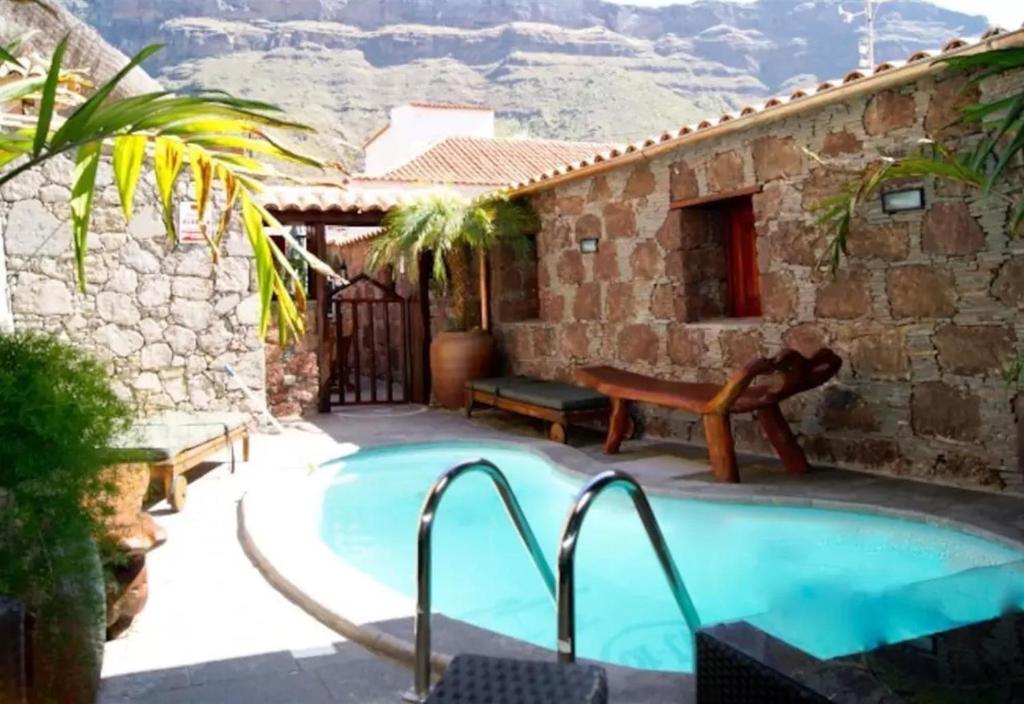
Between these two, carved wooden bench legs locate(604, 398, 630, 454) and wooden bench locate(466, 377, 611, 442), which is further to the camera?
wooden bench locate(466, 377, 611, 442)

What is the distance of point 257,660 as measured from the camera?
292 centimetres

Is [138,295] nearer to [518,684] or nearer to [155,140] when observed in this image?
[155,140]

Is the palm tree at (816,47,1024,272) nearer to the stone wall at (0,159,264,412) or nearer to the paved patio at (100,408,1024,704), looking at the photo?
the paved patio at (100,408,1024,704)

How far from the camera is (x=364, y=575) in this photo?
3789mm

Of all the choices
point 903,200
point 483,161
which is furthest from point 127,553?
point 483,161

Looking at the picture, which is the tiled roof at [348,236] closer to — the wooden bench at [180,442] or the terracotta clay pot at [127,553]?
the wooden bench at [180,442]

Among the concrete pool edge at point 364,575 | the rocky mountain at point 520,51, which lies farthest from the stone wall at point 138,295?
the rocky mountain at point 520,51

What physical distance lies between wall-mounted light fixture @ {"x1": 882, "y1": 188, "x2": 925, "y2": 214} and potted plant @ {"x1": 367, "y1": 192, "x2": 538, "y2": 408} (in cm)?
426

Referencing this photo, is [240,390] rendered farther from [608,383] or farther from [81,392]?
[81,392]

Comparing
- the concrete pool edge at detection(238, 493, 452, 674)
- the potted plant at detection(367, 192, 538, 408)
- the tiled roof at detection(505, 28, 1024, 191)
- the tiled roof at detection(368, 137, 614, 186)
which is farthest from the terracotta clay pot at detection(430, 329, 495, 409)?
the tiled roof at detection(368, 137, 614, 186)

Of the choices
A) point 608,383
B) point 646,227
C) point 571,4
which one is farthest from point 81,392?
point 571,4

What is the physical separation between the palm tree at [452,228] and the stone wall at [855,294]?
4.56 ft

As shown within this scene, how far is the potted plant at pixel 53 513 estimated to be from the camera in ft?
7.27

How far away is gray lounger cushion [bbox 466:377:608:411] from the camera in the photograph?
23.3 feet
